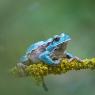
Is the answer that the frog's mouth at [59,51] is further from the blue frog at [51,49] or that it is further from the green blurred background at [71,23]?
the green blurred background at [71,23]

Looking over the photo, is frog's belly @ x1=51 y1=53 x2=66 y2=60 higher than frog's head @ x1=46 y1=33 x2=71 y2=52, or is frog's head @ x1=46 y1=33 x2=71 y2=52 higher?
frog's head @ x1=46 y1=33 x2=71 y2=52

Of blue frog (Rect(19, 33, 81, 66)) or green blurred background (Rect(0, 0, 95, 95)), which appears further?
green blurred background (Rect(0, 0, 95, 95))

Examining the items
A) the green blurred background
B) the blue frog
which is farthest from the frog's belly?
the green blurred background

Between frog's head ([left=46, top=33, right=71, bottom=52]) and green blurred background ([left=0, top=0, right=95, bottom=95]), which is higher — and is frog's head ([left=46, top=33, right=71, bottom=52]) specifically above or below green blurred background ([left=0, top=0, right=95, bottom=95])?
below

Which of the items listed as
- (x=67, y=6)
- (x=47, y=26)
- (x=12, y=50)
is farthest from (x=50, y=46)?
(x=12, y=50)

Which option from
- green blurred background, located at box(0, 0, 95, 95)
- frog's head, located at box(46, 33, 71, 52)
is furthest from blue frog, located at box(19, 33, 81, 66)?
green blurred background, located at box(0, 0, 95, 95)

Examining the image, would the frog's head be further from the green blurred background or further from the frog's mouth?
the green blurred background

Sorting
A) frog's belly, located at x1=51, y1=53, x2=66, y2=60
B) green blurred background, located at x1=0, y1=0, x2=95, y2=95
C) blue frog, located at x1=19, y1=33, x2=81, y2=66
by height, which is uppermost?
green blurred background, located at x1=0, y1=0, x2=95, y2=95

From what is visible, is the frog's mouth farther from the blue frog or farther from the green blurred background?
the green blurred background

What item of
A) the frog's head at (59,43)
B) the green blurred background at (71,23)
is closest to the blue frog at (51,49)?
the frog's head at (59,43)

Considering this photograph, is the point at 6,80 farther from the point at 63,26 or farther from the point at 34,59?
the point at 63,26

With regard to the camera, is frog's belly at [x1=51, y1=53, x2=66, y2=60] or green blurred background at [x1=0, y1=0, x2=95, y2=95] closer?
frog's belly at [x1=51, y1=53, x2=66, y2=60]

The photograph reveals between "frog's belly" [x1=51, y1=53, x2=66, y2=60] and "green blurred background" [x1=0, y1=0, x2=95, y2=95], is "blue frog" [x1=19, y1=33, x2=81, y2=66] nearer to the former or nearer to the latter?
"frog's belly" [x1=51, y1=53, x2=66, y2=60]
